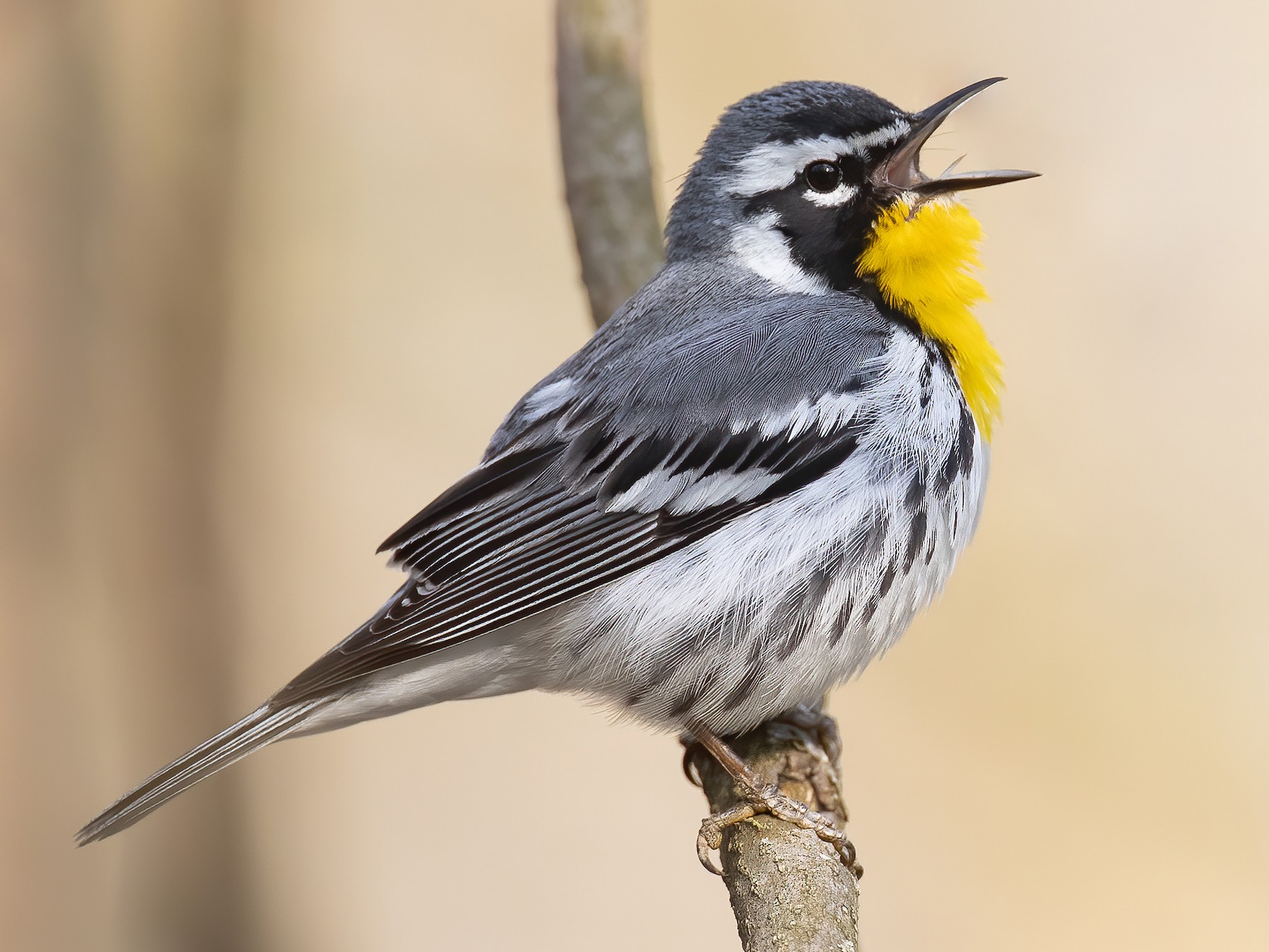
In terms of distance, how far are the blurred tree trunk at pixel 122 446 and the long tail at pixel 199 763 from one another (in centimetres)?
242

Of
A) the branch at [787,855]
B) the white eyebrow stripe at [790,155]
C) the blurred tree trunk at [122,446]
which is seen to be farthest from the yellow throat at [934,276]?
the blurred tree trunk at [122,446]

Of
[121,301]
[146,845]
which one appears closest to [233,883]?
[146,845]

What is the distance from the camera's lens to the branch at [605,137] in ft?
14.1

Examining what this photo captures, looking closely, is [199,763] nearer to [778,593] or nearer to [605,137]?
[778,593]

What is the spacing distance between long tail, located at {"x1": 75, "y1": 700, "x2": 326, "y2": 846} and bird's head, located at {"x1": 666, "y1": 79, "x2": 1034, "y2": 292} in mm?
2028

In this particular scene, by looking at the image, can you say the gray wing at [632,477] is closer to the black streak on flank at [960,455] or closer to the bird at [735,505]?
the bird at [735,505]

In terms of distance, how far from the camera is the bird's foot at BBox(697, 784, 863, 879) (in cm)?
319

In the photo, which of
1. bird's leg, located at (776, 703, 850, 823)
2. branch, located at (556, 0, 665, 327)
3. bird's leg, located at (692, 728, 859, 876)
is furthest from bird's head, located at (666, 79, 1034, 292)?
bird's leg, located at (692, 728, 859, 876)

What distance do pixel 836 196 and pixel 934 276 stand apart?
0.41m

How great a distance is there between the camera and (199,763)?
3.25 m

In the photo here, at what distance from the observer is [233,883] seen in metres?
5.41

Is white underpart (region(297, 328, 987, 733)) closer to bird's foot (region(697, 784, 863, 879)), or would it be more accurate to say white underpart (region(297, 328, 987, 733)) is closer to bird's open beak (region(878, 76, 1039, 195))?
bird's foot (region(697, 784, 863, 879))

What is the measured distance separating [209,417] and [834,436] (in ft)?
12.0

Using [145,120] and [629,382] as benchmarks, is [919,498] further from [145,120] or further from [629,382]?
[145,120]
